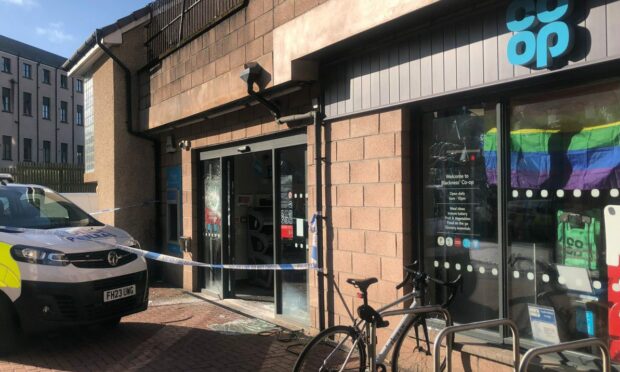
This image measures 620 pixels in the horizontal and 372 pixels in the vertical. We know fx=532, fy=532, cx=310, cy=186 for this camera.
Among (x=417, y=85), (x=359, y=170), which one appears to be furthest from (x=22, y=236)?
(x=417, y=85)

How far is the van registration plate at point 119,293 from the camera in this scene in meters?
5.73

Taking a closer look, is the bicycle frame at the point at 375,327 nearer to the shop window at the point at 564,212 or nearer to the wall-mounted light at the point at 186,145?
the shop window at the point at 564,212

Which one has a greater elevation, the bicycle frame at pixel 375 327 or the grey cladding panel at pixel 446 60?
the grey cladding panel at pixel 446 60

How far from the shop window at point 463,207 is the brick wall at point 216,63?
2130 mm

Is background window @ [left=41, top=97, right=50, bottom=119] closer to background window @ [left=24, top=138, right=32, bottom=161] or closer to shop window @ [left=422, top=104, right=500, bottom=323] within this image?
background window @ [left=24, top=138, right=32, bottom=161]

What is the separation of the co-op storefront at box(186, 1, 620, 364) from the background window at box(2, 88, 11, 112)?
1884 inches

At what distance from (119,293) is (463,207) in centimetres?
380

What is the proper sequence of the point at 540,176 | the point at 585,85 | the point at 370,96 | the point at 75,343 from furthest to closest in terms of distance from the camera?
the point at 75,343 → the point at 370,96 → the point at 540,176 → the point at 585,85

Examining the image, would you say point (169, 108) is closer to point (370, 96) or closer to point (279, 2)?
point (279, 2)

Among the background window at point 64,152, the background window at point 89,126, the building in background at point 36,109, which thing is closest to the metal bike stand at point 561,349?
the background window at point 89,126

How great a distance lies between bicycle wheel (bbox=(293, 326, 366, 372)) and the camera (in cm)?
399

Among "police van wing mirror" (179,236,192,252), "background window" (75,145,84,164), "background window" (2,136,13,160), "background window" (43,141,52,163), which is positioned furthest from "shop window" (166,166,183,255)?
"background window" (75,145,84,164)

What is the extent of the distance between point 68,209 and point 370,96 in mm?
4235

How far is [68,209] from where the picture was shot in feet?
22.7
